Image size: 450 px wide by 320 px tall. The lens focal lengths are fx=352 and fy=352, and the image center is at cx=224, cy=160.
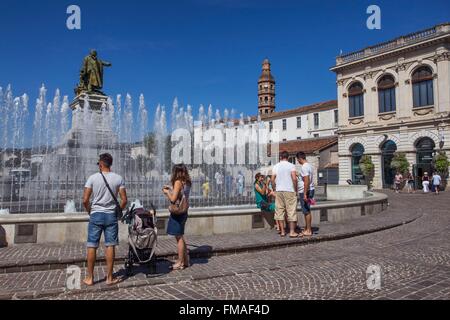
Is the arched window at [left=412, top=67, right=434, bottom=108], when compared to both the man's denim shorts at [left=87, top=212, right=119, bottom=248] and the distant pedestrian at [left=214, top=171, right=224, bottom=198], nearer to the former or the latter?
the distant pedestrian at [left=214, top=171, right=224, bottom=198]

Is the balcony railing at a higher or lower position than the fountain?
higher

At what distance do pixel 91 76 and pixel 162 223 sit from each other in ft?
44.1

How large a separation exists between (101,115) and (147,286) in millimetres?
14685

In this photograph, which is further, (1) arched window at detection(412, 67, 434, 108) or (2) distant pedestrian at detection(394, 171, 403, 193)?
(1) arched window at detection(412, 67, 434, 108)

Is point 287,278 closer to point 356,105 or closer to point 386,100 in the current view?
point 386,100

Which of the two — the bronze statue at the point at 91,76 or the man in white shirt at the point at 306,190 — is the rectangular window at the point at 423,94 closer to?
the bronze statue at the point at 91,76

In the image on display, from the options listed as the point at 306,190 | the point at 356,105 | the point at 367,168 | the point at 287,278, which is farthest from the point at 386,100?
the point at 287,278

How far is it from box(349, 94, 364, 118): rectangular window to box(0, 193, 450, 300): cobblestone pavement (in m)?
32.6

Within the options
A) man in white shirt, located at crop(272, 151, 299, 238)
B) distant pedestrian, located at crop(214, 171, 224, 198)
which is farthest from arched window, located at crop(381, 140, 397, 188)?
man in white shirt, located at crop(272, 151, 299, 238)

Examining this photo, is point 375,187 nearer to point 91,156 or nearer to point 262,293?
point 91,156

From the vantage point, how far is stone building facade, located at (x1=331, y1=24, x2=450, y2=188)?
3089 cm

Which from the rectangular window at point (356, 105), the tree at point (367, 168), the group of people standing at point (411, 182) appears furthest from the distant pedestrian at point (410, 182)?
the rectangular window at point (356, 105)

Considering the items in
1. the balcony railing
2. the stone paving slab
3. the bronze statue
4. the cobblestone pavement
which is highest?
the balcony railing
